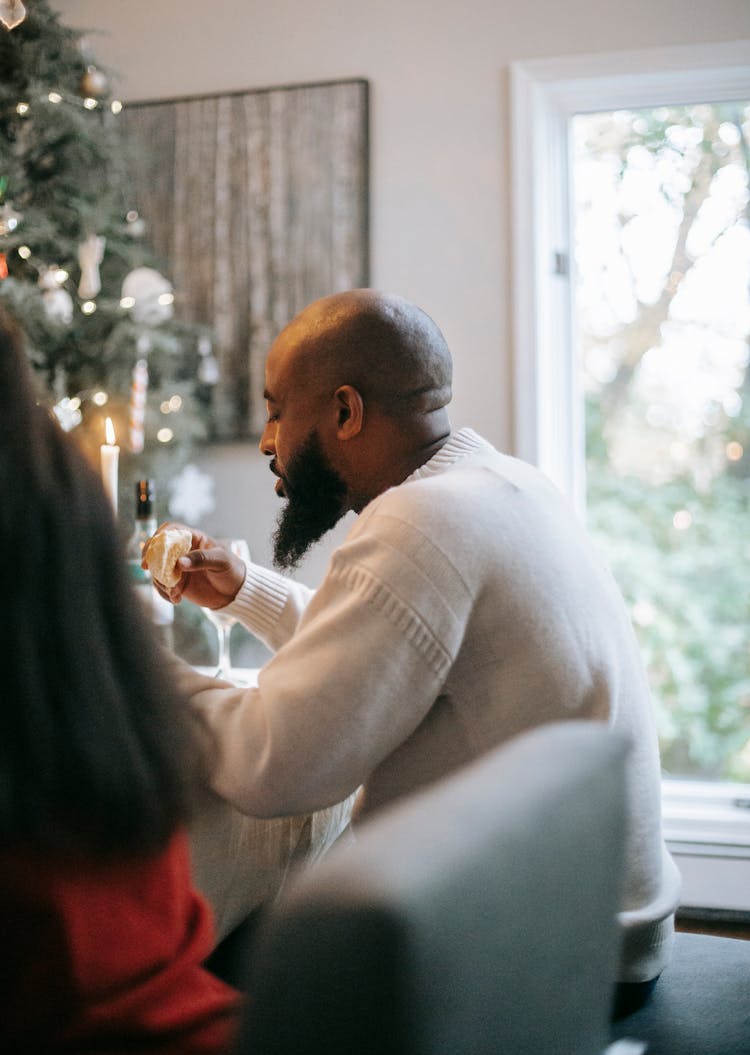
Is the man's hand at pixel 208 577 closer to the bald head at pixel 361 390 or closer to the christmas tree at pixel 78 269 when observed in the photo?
the bald head at pixel 361 390

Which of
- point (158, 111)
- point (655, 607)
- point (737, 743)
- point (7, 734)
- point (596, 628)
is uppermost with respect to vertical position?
point (158, 111)

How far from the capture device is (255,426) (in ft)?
11.2

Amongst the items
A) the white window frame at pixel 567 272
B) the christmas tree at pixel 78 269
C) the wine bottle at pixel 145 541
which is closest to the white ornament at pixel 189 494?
the christmas tree at pixel 78 269

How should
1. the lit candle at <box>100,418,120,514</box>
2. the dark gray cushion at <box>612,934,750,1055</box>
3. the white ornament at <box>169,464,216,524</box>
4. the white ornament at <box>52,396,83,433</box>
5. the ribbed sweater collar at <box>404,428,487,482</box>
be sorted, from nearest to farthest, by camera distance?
the dark gray cushion at <box>612,934,750,1055</box> < the ribbed sweater collar at <box>404,428,487,482</box> < the lit candle at <box>100,418,120,514</box> < the white ornament at <box>52,396,83,433</box> < the white ornament at <box>169,464,216,524</box>

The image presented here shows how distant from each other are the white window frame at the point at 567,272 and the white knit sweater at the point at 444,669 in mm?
1832

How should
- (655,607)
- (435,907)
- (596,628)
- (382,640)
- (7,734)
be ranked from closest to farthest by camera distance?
(435,907)
(7,734)
(382,640)
(596,628)
(655,607)

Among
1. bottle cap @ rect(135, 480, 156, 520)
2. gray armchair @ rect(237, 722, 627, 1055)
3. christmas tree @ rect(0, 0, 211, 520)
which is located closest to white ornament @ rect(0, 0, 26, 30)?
christmas tree @ rect(0, 0, 211, 520)

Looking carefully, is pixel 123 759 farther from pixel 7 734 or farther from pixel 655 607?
pixel 655 607

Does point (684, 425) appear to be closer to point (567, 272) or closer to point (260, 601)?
point (567, 272)

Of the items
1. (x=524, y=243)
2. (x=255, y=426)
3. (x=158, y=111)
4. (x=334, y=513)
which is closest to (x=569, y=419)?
(x=524, y=243)

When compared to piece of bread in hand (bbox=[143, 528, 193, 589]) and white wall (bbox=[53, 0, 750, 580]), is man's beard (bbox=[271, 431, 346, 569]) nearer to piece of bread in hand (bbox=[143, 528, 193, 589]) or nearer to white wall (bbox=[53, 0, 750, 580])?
Result: piece of bread in hand (bbox=[143, 528, 193, 589])

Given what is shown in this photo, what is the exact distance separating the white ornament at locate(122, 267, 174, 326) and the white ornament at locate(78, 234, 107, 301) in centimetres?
9

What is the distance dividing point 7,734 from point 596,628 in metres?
0.77

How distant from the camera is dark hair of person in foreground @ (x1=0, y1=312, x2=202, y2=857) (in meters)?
0.60
